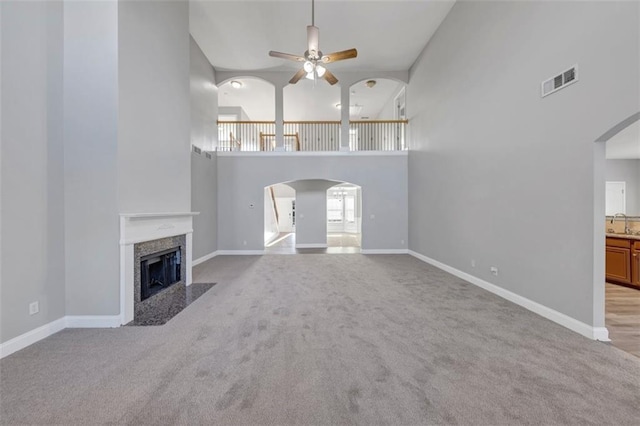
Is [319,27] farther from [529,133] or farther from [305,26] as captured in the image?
[529,133]

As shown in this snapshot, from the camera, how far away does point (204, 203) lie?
6.60 meters

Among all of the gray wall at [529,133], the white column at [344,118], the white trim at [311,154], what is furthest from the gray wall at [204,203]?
the gray wall at [529,133]

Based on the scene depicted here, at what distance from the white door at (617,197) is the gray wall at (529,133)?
Answer: 15.5ft

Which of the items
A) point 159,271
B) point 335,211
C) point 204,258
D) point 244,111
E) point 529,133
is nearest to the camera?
point 529,133

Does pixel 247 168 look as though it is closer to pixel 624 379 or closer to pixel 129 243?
pixel 129 243

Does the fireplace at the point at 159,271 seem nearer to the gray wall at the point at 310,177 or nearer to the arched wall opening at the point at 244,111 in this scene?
the gray wall at the point at 310,177

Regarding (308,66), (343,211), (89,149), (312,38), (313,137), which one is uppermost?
(313,137)

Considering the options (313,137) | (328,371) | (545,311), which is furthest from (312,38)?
(313,137)

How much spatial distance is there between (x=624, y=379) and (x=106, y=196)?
4.87 meters

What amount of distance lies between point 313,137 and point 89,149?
7.35 metres

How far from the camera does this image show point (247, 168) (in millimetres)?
7508

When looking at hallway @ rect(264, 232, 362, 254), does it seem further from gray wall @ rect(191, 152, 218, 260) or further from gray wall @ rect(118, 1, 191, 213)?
gray wall @ rect(118, 1, 191, 213)

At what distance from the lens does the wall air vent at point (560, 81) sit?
260 centimetres

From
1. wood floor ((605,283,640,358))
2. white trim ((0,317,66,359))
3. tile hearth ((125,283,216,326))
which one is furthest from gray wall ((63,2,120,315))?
wood floor ((605,283,640,358))
